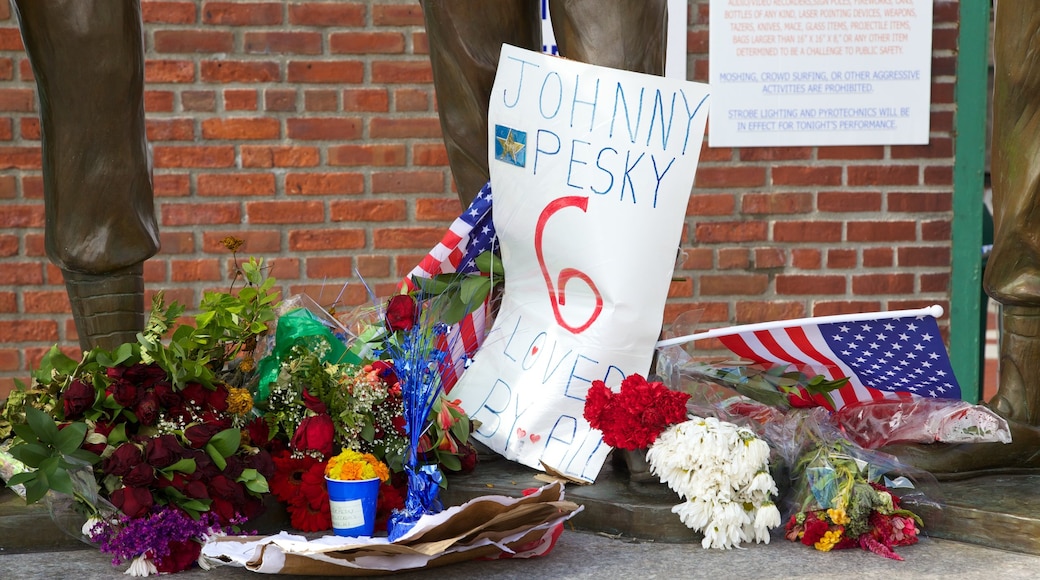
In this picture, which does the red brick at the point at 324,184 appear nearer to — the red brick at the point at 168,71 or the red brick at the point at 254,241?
the red brick at the point at 254,241

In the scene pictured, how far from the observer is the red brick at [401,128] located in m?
3.56

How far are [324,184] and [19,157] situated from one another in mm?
885

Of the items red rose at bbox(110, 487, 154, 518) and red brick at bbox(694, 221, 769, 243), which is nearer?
red rose at bbox(110, 487, 154, 518)

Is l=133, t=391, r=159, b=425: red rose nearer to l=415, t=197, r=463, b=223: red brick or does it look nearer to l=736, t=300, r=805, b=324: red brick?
l=415, t=197, r=463, b=223: red brick

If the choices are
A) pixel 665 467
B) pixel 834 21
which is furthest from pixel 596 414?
pixel 834 21

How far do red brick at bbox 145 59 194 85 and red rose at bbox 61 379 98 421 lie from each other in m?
1.92

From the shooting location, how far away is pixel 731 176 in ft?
11.9

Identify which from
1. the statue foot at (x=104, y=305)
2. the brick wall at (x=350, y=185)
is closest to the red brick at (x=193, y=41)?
the brick wall at (x=350, y=185)

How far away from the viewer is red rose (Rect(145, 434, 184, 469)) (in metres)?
1.65

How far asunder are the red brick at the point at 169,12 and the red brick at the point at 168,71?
12 cm

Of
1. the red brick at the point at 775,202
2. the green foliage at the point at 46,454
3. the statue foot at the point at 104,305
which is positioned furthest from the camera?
the red brick at the point at 775,202

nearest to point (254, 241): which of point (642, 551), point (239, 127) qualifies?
point (239, 127)

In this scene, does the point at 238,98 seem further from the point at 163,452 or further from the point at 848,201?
the point at 163,452

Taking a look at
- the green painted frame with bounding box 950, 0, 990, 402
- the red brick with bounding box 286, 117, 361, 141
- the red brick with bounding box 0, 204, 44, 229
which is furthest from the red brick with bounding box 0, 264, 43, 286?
the green painted frame with bounding box 950, 0, 990, 402
